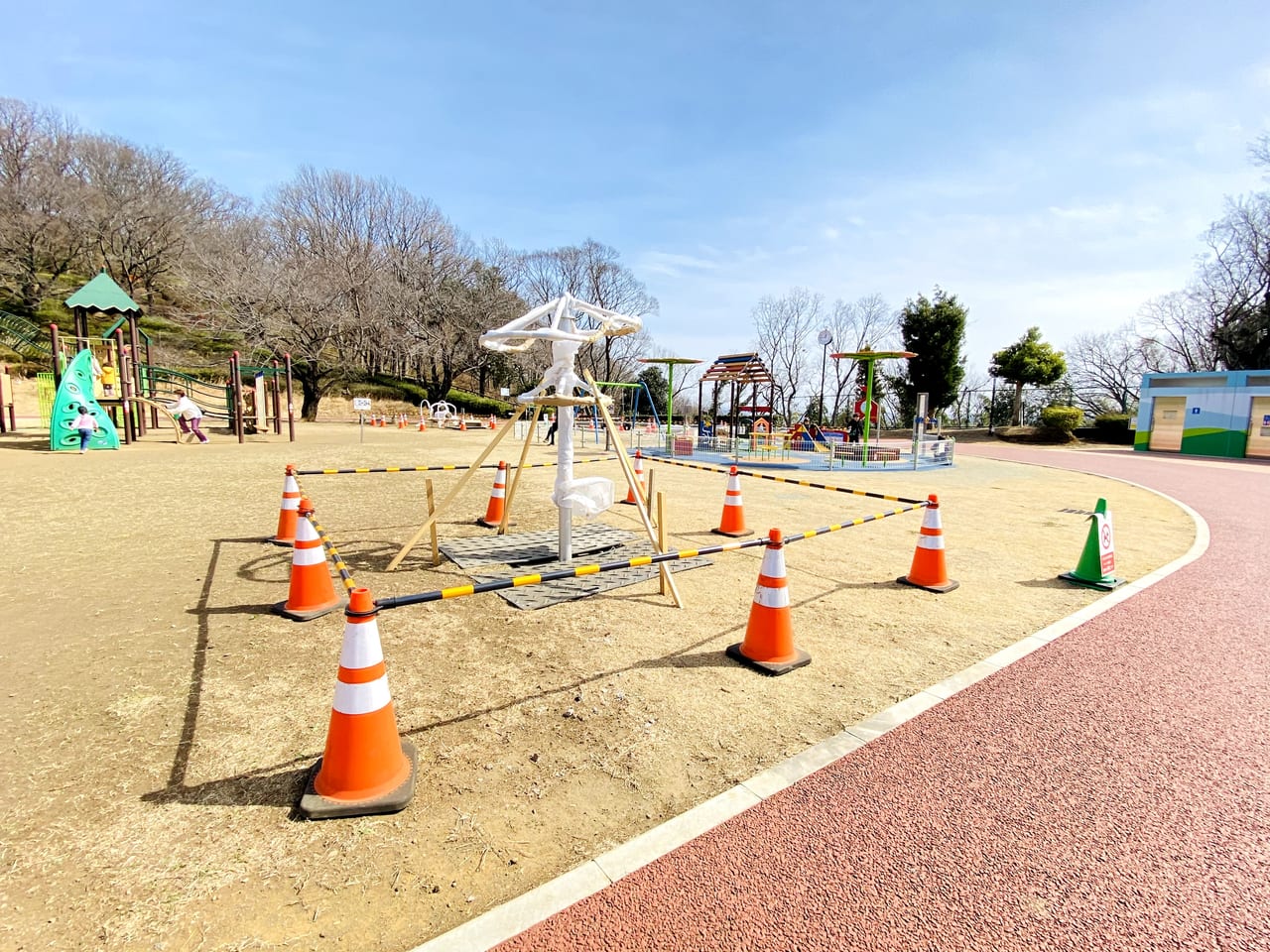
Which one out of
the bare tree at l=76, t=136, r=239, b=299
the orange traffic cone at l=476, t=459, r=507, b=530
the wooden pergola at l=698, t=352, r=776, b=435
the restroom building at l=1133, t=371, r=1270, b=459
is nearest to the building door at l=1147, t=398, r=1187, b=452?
the restroom building at l=1133, t=371, r=1270, b=459

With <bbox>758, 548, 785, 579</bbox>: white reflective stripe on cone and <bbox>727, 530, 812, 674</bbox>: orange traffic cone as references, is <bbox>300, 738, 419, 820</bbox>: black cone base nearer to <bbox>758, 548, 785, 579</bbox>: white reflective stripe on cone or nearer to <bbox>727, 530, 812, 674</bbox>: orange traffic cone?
<bbox>727, 530, 812, 674</bbox>: orange traffic cone

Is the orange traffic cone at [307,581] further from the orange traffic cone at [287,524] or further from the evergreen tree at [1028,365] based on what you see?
the evergreen tree at [1028,365]

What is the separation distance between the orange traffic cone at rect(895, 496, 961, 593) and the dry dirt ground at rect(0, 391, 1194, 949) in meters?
0.15

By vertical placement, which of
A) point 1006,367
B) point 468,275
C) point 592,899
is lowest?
point 592,899

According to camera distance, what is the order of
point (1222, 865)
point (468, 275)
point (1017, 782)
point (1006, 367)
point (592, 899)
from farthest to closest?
point (468, 275)
point (1006, 367)
point (1017, 782)
point (1222, 865)
point (592, 899)

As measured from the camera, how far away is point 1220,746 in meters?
3.00

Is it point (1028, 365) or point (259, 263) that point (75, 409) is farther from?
point (1028, 365)

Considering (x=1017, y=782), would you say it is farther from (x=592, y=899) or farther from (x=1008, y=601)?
(x=1008, y=601)

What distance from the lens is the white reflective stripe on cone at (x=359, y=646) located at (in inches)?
96.7

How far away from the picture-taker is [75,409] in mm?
15195

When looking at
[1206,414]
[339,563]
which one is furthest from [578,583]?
[1206,414]

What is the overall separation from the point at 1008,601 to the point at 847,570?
4.71 ft

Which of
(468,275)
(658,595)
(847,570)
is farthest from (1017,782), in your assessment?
(468,275)

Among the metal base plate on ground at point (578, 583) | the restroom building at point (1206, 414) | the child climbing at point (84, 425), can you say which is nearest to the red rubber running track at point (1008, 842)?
the metal base plate on ground at point (578, 583)
